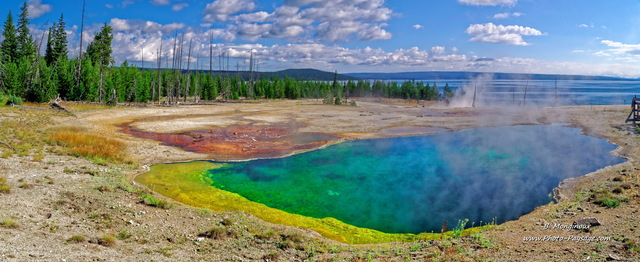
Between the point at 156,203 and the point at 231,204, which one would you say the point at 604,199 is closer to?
the point at 231,204

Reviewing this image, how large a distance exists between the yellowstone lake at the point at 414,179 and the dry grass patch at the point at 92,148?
18.8 feet

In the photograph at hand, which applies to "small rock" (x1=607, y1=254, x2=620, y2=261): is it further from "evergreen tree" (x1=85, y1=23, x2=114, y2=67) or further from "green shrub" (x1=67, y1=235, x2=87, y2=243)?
"evergreen tree" (x1=85, y1=23, x2=114, y2=67)

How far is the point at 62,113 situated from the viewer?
42562 mm

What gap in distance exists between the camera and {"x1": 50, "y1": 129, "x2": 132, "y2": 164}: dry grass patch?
70.2 ft

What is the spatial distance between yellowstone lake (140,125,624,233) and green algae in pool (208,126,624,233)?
50mm

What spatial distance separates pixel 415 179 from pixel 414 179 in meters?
0.06

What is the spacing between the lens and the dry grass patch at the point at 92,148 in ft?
70.2

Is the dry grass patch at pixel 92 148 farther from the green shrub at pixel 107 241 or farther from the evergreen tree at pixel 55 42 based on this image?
the evergreen tree at pixel 55 42

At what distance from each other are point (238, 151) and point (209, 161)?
3.71 meters

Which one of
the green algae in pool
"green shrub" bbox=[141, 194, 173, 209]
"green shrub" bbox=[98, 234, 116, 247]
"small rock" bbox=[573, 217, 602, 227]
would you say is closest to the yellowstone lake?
the green algae in pool

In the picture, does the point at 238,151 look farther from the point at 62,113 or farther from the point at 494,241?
the point at 62,113

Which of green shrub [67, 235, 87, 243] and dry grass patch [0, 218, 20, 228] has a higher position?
dry grass patch [0, 218, 20, 228]

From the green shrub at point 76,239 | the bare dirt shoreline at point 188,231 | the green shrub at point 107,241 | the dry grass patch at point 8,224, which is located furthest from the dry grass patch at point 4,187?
the green shrub at point 107,241

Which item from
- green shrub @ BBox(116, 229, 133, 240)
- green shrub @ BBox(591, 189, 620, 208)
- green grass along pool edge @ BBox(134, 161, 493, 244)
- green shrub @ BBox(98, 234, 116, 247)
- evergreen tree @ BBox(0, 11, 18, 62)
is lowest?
green grass along pool edge @ BBox(134, 161, 493, 244)
